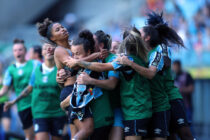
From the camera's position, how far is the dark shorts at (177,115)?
6.02 metres

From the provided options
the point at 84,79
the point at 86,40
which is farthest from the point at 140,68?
Answer: the point at 86,40

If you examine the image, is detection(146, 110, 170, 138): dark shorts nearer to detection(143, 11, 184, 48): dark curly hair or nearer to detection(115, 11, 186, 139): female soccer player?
detection(115, 11, 186, 139): female soccer player

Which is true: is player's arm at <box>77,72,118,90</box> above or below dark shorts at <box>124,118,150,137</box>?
above

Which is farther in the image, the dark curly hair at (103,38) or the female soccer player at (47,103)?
the female soccer player at (47,103)

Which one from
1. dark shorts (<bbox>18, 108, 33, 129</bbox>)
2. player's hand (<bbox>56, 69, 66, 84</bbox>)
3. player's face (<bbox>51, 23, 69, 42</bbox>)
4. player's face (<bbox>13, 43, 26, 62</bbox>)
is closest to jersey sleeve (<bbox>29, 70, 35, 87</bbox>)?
dark shorts (<bbox>18, 108, 33, 129</bbox>)

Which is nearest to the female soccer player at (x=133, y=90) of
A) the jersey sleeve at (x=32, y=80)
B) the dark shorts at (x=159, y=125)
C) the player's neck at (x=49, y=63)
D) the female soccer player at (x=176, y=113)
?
the dark shorts at (x=159, y=125)

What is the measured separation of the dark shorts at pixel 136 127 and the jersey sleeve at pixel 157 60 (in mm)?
776

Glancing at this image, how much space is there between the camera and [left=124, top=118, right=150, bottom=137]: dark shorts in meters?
5.35

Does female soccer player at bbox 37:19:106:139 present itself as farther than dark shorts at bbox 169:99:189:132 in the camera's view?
No

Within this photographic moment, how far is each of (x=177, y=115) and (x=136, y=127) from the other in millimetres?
992

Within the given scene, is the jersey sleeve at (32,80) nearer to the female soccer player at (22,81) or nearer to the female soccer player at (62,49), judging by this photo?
the female soccer player at (22,81)

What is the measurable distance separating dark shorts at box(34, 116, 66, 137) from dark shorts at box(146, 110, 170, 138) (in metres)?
2.26

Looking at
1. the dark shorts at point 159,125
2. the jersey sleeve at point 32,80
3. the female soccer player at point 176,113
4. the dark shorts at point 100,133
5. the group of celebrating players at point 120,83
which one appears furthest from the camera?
the jersey sleeve at point 32,80

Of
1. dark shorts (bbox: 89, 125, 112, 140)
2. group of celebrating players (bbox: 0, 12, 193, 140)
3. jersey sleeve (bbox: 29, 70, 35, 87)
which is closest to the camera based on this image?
group of celebrating players (bbox: 0, 12, 193, 140)
